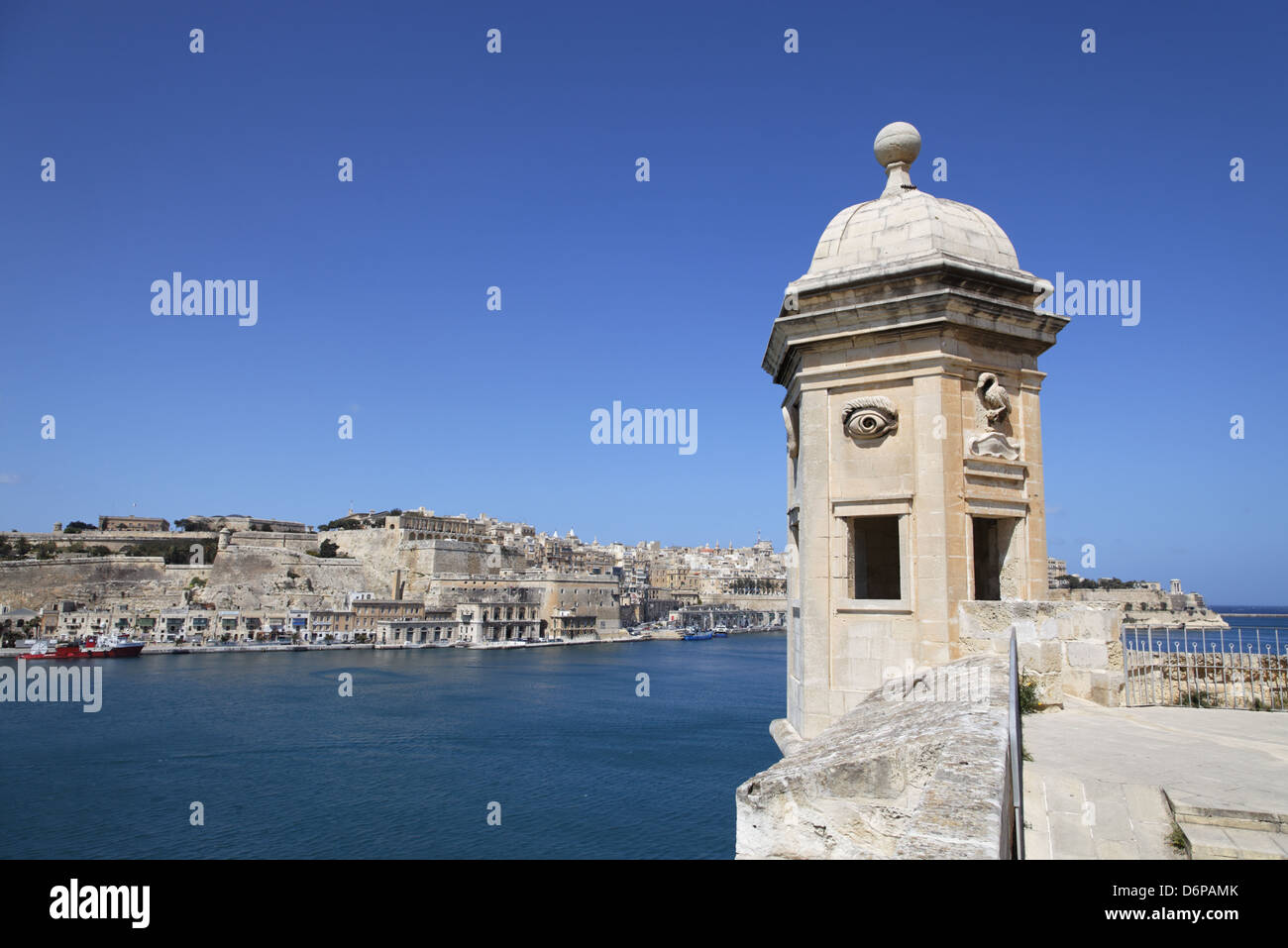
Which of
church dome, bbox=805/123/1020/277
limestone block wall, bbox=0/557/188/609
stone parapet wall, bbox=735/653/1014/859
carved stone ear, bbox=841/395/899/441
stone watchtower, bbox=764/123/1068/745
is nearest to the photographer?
stone parapet wall, bbox=735/653/1014/859

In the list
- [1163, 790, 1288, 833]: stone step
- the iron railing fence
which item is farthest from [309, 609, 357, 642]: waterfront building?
[1163, 790, 1288, 833]: stone step

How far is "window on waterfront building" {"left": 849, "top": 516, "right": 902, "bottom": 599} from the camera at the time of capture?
802 cm

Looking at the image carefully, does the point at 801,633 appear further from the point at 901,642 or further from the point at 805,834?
the point at 805,834

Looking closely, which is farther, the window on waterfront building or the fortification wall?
the fortification wall

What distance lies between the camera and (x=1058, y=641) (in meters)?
5.80

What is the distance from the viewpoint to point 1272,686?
24.8ft

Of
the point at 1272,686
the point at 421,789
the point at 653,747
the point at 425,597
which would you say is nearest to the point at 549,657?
the point at 425,597

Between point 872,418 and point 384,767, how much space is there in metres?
28.9

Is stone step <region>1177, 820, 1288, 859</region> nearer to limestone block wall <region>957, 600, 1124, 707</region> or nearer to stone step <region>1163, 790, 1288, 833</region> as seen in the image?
stone step <region>1163, 790, 1288, 833</region>

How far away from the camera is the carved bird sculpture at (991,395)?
20.2 ft

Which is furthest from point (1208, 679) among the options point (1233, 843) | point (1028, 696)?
point (1233, 843)

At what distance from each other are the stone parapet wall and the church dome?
13.2 ft
